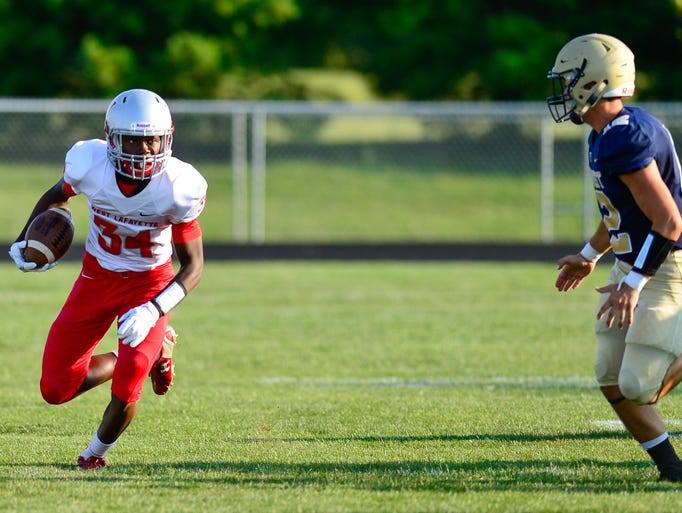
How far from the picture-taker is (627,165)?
4375mm

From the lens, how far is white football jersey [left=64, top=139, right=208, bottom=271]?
200 inches

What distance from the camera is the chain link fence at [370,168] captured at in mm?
17672

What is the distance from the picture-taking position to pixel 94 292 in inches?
208

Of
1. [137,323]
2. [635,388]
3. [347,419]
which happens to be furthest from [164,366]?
[635,388]

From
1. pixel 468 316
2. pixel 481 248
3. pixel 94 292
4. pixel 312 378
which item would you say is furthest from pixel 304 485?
pixel 481 248

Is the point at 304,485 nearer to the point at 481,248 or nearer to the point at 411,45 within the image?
the point at 481,248

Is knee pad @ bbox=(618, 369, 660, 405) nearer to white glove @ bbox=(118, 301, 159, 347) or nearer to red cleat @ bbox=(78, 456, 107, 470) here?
white glove @ bbox=(118, 301, 159, 347)

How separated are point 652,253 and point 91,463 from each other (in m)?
2.45

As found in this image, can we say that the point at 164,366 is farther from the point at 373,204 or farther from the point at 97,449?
the point at 373,204

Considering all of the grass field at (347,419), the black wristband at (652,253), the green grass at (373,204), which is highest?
the black wristband at (652,253)

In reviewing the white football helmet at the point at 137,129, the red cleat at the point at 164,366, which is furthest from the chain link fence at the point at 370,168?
the white football helmet at the point at 137,129

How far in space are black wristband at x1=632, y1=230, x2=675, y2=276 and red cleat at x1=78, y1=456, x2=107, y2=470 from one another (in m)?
2.34

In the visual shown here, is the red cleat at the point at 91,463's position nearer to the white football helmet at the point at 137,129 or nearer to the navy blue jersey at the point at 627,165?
the white football helmet at the point at 137,129

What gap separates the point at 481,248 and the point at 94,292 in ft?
36.9
